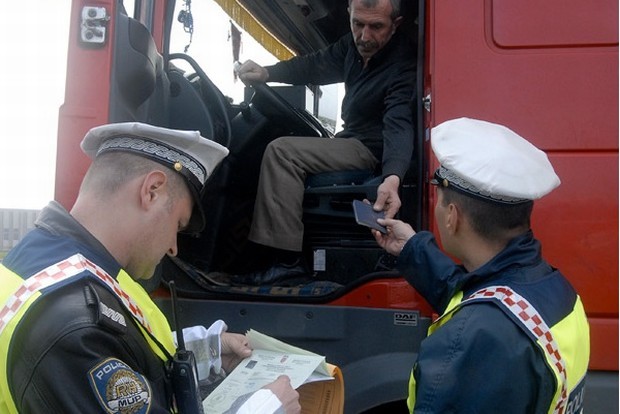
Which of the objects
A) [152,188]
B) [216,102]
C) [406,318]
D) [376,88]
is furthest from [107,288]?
[216,102]

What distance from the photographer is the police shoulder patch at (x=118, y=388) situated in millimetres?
960

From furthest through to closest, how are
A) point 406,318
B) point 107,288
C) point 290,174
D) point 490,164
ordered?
point 290,174 → point 406,318 → point 490,164 → point 107,288

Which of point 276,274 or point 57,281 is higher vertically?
point 57,281

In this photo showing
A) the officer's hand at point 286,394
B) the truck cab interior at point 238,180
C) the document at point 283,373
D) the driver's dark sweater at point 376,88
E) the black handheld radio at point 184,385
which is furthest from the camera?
the driver's dark sweater at point 376,88

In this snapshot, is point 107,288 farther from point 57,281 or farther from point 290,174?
point 290,174

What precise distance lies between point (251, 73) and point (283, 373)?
67.1 inches

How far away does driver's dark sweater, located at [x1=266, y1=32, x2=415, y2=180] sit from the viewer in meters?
2.30

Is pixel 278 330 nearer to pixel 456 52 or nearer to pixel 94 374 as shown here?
pixel 456 52

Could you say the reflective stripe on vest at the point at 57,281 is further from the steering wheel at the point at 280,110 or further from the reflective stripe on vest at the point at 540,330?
the steering wheel at the point at 280,110

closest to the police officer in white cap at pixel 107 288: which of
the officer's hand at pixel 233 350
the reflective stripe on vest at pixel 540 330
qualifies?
the officer's hand at pixel 233 350

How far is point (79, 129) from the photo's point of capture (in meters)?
2.02

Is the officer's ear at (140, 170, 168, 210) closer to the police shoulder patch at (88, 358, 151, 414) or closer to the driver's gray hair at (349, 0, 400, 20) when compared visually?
the police shoulder patch at (88, 358, 151, 414)

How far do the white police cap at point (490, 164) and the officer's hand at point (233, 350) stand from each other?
606mm

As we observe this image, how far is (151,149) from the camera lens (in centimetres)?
123
